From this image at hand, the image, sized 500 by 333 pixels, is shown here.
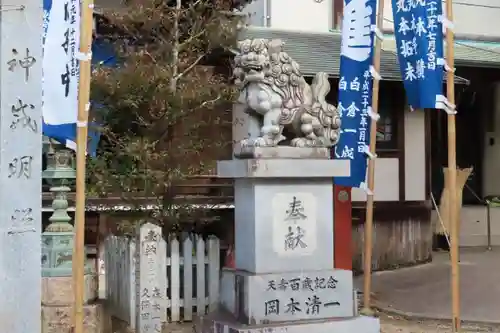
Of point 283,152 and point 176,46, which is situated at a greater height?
point 176,46

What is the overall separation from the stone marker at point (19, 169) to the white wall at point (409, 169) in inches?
394

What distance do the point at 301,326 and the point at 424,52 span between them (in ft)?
12.3

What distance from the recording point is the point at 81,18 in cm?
618

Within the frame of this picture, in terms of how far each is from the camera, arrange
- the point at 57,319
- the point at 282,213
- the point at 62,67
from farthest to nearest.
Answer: the point at 57,319 < the point at 282,213 < the point at 62,67

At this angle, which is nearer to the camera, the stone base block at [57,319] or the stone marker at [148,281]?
the stone base block at [57,319]

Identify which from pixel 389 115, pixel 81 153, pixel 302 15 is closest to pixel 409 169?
pixel 389 115

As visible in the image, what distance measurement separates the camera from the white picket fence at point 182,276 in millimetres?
9039

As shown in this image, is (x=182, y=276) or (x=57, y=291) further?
(x=182, y=276)

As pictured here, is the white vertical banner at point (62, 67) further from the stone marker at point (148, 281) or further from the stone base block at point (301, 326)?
the stone base block at point (301, 326)

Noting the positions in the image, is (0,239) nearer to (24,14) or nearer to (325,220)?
(24,14)

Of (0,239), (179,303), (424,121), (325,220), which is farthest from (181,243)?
(424,121)

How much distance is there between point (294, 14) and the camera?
52.4 feet

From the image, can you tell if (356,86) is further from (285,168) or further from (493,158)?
(493,158)

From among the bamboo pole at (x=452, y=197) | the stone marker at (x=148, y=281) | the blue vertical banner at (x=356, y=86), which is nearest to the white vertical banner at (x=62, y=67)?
the stone marker at (x=148, y=281)
